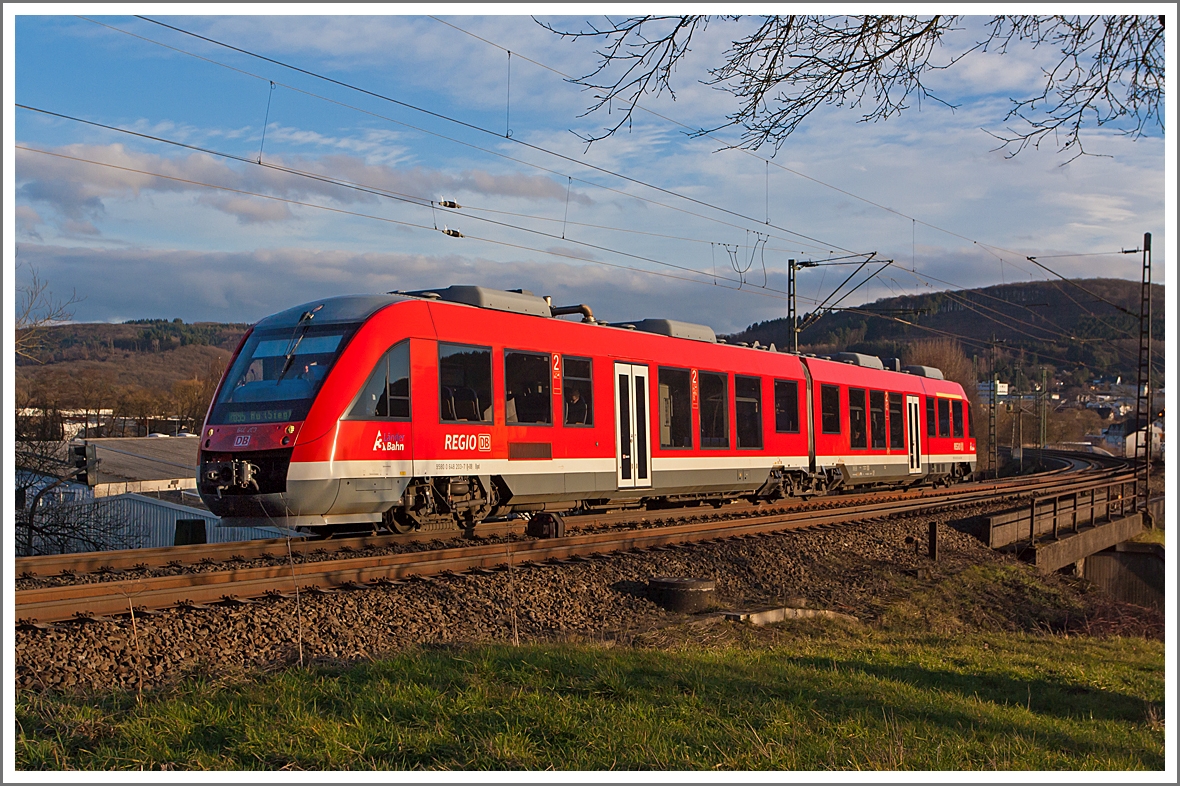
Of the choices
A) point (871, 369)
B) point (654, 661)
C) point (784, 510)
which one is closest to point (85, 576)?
point (654, 661)

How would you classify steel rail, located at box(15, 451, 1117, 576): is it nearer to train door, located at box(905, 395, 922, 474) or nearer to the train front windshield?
the train front windshield

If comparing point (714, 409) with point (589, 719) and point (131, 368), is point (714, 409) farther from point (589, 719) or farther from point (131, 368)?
point (131, 368)

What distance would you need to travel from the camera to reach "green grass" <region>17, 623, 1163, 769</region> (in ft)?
15.0

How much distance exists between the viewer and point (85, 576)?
371 inches

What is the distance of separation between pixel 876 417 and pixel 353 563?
17403 millimetres

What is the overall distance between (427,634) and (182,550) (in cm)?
442

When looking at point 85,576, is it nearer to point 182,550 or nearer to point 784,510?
point 182,550

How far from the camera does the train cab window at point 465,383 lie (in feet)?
40.6

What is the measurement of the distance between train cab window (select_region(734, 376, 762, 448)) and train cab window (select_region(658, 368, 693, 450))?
1.74m

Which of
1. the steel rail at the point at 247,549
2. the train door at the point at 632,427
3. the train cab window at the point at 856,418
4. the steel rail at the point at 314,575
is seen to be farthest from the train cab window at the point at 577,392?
the train cab window at the point at 856,418

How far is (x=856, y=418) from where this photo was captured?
76.6 feet

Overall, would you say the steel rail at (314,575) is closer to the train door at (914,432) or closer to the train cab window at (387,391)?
the train cab window at (387,391)

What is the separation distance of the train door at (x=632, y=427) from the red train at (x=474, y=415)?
0.03m

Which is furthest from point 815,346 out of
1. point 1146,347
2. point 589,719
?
point 589,719
